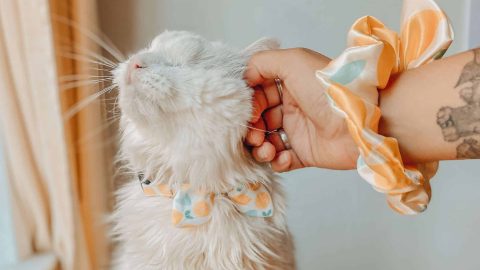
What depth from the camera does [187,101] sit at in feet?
2.17

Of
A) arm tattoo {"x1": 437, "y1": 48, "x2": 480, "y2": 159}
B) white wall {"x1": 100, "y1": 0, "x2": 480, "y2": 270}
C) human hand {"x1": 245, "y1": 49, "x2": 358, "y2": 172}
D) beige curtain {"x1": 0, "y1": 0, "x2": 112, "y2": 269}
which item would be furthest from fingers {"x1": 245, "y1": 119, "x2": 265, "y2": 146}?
white wall {"x1": 100, "y1": 0, "x2": 480, "y2": 270}

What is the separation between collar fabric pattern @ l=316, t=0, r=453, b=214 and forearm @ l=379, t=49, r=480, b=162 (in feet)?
0.08

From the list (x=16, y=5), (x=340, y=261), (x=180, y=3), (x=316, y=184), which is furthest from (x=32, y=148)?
(x=340, y=261)

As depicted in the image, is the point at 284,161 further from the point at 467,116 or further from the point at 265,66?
the point at 467,116

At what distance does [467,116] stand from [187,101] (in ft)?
1.10

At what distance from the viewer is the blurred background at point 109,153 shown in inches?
40.0

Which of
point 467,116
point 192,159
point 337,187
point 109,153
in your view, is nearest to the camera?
point 467,116

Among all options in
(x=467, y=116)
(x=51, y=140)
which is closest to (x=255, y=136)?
(x=467, y=116)

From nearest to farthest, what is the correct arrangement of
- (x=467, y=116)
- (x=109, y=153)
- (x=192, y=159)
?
(x=467, y=116) → (x=192, y=159) → (x=109, y=153)

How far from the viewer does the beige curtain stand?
3.24 ft

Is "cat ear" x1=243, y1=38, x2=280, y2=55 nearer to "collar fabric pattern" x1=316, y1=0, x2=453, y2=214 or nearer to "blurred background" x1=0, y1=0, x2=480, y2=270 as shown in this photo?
"collar fabric pattern" x1=316, y1=0, x2=453, y2=214

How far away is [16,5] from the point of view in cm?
97

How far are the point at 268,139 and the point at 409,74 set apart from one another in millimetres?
219

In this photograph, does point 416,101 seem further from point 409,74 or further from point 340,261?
point 340,261
